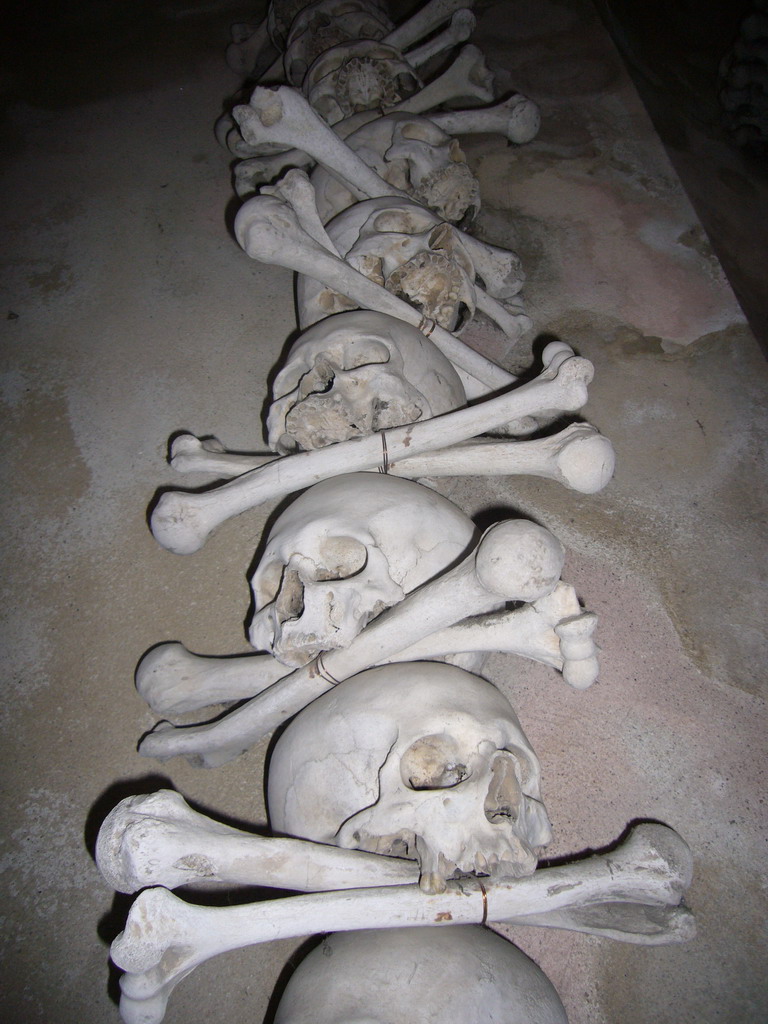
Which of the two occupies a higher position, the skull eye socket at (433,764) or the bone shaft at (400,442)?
the bone shaft at (400,442)

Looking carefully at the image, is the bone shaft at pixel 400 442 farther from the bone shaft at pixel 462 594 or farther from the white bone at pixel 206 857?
the white bone at pixel 206 857

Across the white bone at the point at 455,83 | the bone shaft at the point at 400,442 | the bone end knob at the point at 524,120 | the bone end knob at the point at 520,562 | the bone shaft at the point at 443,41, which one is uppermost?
the bone shaft at the point at 443,41

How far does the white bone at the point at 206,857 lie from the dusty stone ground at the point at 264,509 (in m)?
A: 0.43

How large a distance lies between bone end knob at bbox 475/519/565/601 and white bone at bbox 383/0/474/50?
261 cm

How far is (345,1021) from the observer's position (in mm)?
1078

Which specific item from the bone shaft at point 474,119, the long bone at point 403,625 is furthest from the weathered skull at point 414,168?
the long bone at point 403,625

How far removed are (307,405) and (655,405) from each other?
109 centimetres

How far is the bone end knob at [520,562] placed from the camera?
44.5 inches

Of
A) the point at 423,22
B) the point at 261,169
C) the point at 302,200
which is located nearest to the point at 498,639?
the point at 302,200

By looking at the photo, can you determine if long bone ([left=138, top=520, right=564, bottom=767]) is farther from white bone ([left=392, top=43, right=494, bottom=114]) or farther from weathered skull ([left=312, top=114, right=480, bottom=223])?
white bone ([left=392, top=43, right=494, bottom=114])

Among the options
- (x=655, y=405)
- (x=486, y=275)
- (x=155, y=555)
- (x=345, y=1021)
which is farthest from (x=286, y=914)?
(x=486, y=275)

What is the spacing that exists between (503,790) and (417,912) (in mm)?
244

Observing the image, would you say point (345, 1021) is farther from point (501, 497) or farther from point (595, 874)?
point (501, 497)

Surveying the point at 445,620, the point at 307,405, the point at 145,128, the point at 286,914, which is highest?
the point at 145,128
